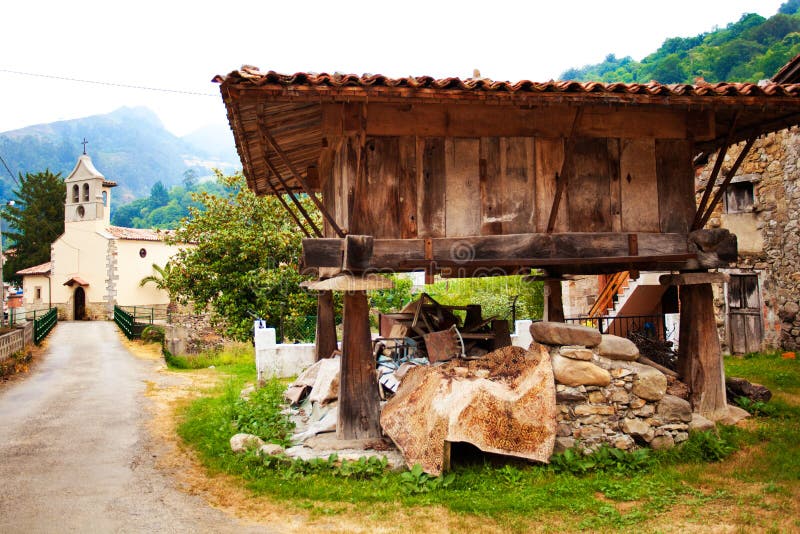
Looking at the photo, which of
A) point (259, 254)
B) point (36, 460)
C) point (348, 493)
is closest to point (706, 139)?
point (348, 493)

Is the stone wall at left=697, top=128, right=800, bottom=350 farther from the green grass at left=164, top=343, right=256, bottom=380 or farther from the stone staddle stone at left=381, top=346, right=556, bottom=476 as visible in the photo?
the green grass at left=164, top=343, right=256, bottom=380

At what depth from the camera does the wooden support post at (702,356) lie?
23.6 ft

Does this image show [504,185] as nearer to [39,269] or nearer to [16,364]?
[16,364]

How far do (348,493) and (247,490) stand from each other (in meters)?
1.06

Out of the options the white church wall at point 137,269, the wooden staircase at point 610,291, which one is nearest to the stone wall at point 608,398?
the wooden staircase at point 610,291

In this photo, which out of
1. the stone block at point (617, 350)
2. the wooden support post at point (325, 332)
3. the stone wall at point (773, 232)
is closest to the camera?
the stone block at point (617, 350)

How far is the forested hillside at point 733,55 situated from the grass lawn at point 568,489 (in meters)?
31.2

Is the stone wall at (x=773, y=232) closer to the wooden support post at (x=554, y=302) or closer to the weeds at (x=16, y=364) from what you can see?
the wooden support post at (x=554, y=302)

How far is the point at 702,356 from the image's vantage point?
7219mm

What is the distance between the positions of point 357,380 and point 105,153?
17092cm

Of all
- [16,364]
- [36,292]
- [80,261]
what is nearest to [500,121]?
[16,364]

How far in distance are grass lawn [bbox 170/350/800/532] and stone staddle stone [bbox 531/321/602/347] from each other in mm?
1217

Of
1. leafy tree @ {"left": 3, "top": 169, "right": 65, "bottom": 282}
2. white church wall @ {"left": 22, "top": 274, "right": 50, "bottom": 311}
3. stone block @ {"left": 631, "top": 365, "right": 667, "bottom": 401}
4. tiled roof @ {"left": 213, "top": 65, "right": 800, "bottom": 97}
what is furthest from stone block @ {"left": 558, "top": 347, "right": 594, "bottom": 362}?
leafy tree @ {"left": 3, "top": 169, "right": 65, "bottom": 282}

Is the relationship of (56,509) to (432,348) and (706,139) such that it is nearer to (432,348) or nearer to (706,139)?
(432,348)
